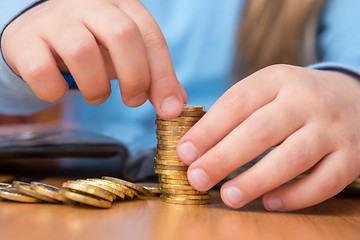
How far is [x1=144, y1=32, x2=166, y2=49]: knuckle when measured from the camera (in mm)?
552

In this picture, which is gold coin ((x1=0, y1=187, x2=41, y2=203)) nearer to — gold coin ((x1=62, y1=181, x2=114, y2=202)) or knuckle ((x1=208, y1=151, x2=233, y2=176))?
gold coin ((x1=62, y1=181, x2=114, y2=202))

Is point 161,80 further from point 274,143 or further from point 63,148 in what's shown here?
point 63,148

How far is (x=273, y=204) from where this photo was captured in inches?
20.8

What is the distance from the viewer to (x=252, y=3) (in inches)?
43.8

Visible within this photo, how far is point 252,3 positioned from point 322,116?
24.6 inches

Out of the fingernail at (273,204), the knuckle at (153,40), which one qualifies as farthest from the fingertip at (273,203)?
the knuckle at (153,40)

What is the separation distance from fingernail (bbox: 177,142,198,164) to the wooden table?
0.18 feet

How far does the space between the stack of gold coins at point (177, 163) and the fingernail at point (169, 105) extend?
0.01 meters

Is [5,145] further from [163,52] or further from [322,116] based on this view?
[322,116]

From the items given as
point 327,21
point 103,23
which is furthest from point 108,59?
point 327,21

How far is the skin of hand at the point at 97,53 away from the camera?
1.72 ft

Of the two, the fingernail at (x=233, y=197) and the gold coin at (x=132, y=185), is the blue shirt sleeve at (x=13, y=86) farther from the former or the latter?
the fingernail at (x=233, y=197)

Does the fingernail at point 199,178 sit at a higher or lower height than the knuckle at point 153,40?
lower

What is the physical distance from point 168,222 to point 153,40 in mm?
221
